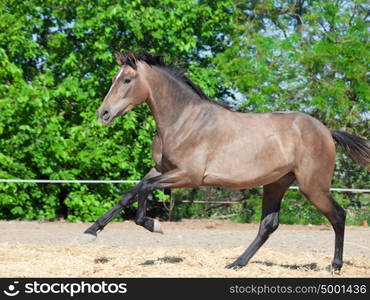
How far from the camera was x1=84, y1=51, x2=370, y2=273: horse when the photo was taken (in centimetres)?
504

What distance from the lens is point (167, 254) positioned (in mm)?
6410

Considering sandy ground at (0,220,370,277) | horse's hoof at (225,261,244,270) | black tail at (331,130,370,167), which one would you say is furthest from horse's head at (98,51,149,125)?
black tail at (331,130,370,167)

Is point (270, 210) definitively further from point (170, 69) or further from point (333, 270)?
point (170, 69)

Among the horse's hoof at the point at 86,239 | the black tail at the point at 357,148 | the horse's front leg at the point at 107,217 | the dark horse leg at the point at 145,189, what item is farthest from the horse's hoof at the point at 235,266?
the black tail at the point at 357,148

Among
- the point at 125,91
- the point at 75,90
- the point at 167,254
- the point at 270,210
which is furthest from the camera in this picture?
the point at 75,90

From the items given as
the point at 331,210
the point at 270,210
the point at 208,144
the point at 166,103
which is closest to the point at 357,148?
the point at 331,210

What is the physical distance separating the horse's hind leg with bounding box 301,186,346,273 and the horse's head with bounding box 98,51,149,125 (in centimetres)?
178

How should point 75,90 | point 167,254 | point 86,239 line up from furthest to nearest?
point 75,90, point 167,254, point 86,239

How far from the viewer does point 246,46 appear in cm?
1214

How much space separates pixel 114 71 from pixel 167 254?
544 cm

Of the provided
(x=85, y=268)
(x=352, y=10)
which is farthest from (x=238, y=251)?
(x=352, y=10)

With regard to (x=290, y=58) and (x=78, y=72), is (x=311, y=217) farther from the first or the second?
(x=78, y=72)

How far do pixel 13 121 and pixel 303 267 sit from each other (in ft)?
22.5

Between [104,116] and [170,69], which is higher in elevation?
[170,69]
